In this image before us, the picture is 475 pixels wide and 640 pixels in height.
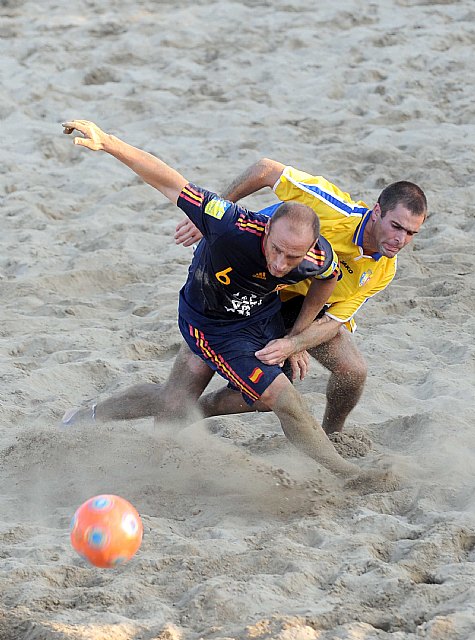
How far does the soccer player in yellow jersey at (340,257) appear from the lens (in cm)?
492

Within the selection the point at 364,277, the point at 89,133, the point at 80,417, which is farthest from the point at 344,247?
the point at 80,417

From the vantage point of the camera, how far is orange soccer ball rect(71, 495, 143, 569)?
147 inches

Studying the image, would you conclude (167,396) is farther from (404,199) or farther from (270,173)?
(404,199)

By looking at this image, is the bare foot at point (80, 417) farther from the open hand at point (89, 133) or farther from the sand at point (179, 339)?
the open hand at point (89, 133)

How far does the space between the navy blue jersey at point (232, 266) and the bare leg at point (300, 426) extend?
385 millimetres

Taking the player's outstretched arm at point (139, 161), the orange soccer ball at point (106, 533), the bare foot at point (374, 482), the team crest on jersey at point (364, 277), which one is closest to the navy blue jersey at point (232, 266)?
the player's outstretched arm at point (139, 161)

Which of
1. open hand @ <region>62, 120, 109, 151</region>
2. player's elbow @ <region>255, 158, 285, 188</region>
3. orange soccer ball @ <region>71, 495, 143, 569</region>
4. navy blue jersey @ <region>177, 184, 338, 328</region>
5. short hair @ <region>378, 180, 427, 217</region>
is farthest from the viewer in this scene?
player's elbow @ <region>255, 158, 285, 188</region>

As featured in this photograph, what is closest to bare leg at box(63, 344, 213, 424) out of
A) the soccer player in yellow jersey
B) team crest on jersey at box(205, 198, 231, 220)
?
the soccer player in yellow jersey

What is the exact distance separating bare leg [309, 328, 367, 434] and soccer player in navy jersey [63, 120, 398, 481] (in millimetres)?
327

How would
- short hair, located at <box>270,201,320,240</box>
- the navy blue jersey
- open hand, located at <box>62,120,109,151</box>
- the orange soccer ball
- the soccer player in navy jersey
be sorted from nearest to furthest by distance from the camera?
the orange soccer ball, short hair, located at <box>270,201,320,240</box>, the soccer player in navy jersey, the navy blue jersey, open hand, located at <box>62,120,109,151</box>

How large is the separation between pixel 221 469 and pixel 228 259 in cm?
107

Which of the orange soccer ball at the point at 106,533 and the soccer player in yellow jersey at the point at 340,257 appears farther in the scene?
the soccer player in yellow jersey at the point at 340,257

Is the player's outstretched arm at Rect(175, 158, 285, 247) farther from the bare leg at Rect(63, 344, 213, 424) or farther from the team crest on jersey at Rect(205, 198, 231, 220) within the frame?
the bare leg at Rect(63, 344, 213, 424)

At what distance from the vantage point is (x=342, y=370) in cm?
526
